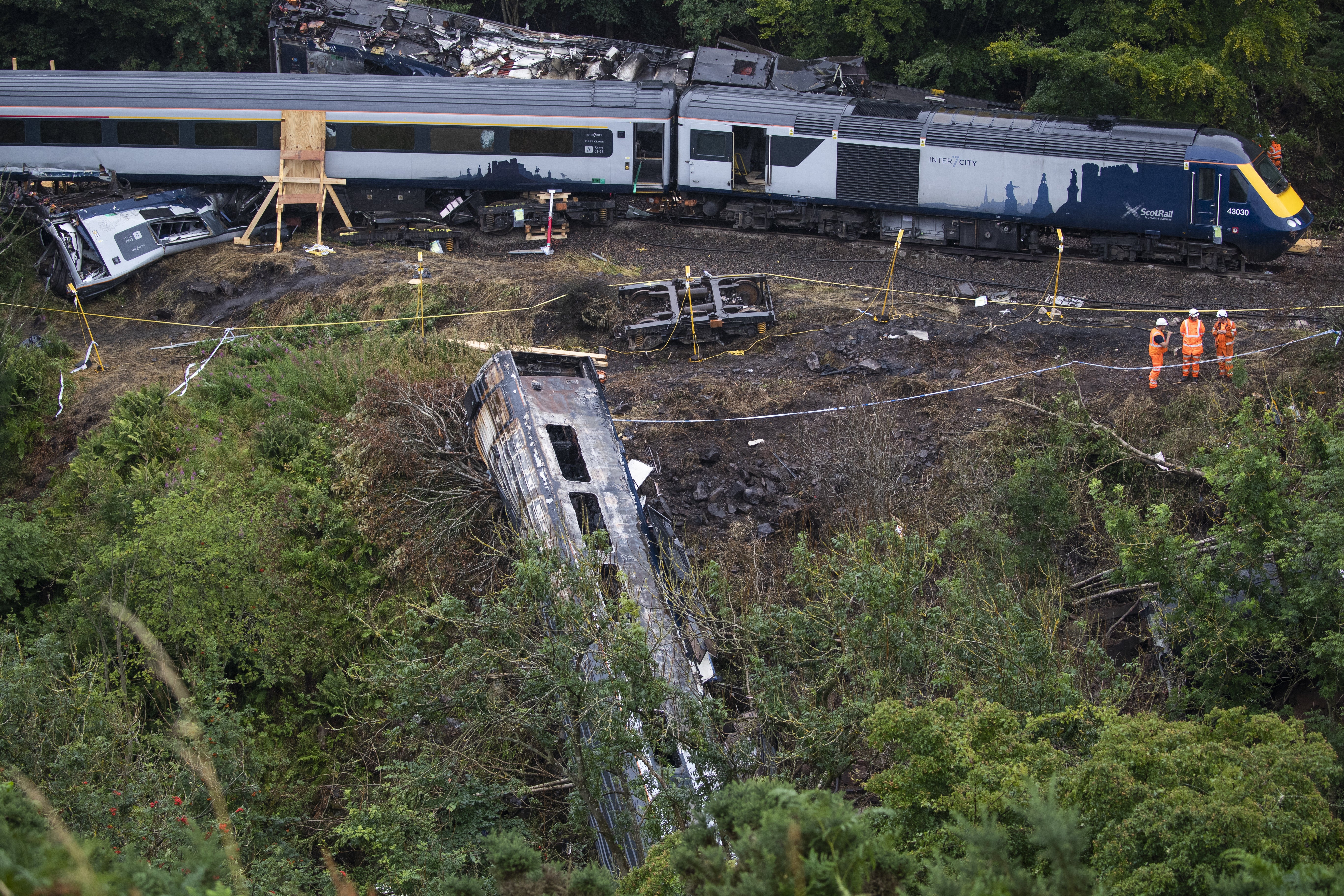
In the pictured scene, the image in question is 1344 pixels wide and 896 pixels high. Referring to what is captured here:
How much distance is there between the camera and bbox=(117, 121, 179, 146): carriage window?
2116 centimetres

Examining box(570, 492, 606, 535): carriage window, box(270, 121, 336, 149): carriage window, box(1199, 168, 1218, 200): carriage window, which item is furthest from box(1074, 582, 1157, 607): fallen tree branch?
box(270, 121, 336, 149): carriage window

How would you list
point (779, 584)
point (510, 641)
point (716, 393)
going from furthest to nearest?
point (716, 393) < point (779, 584) < point (510, 641)

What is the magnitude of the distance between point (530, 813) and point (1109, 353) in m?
11.6

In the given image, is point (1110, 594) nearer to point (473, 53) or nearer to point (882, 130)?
point (882, 130)

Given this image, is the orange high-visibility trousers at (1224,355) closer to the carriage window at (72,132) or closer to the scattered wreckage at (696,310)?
the scattered wreckage at (696,310)

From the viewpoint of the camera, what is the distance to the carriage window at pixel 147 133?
21.2 metres

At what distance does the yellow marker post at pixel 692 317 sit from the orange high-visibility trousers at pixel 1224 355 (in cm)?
786

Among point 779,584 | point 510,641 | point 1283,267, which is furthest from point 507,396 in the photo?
point 1283,267

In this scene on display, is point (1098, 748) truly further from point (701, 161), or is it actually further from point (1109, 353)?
point (701, 161)

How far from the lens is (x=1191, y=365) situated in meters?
15.1

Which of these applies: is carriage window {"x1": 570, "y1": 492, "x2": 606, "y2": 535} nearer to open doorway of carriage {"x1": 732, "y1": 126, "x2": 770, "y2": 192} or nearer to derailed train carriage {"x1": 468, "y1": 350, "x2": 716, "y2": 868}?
derailed train carriage {"x1": 468, "y1": 350, "x2": 716, "y2": 868}

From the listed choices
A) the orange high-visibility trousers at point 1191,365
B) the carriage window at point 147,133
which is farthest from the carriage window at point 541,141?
the orange high-visibility trousers at point 1191,365

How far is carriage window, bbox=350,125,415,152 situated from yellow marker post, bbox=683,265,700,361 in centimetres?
696

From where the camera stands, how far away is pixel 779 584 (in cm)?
1188
